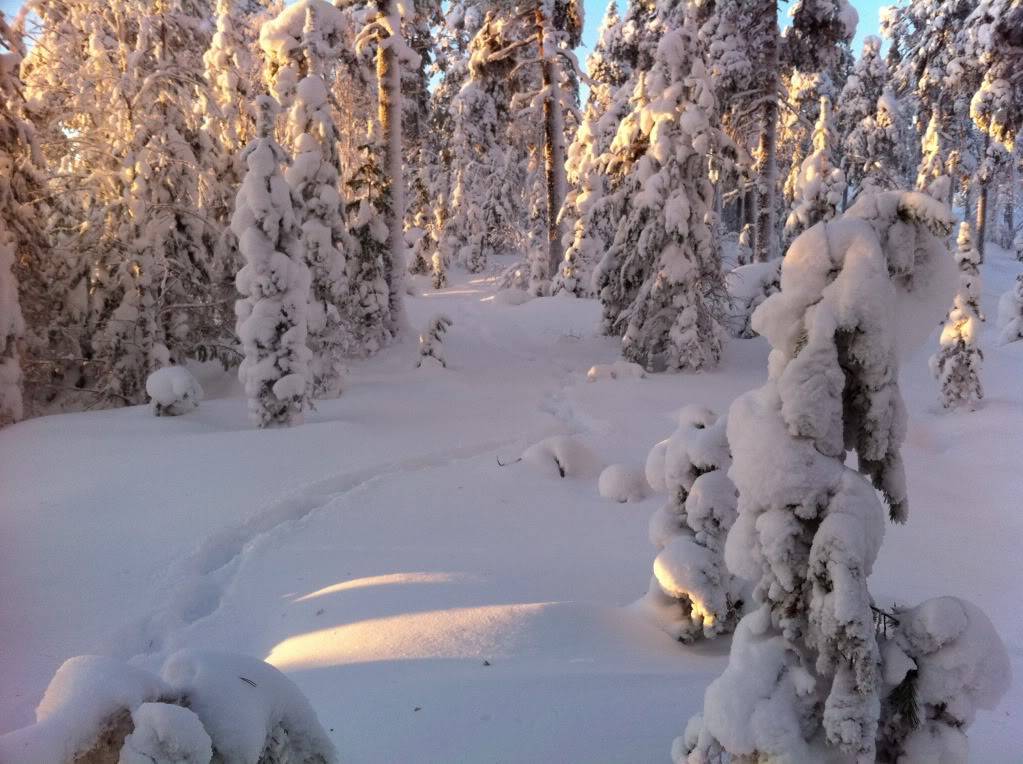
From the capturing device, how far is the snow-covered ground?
3324 millimetres

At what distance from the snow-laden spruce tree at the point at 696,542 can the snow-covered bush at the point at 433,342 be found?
9780 millimetres

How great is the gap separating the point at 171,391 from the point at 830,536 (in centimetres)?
982

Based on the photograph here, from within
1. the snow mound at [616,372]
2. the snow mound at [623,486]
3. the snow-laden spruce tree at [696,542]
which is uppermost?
the snow-laden spruce tree at [696,542]

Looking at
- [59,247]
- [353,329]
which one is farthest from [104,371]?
[353,329]

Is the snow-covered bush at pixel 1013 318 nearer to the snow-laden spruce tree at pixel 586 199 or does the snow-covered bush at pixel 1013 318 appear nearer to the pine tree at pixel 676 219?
the pine tree at pixel 676 219

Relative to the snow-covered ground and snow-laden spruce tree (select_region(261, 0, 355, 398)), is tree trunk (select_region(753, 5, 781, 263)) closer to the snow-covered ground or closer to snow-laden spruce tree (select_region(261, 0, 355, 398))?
the snow-covered ground

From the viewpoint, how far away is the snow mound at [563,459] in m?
7.96

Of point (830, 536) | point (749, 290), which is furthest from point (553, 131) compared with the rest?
point (830, 536)

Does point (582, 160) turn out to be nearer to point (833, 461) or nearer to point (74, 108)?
point (74, 108)

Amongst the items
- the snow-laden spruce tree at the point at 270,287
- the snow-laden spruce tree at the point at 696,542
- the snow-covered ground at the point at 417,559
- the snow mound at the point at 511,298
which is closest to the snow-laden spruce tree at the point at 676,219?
the snow-covered ground at the point at 417,559

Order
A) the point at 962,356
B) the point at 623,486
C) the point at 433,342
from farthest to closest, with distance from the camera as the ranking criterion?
1. the point at 433,342
2. the point at 962,356
3. the point at 623,486

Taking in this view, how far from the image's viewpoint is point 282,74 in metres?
13.2

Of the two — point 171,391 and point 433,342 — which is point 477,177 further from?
point 171,391

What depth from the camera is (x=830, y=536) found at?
7.42 ft
